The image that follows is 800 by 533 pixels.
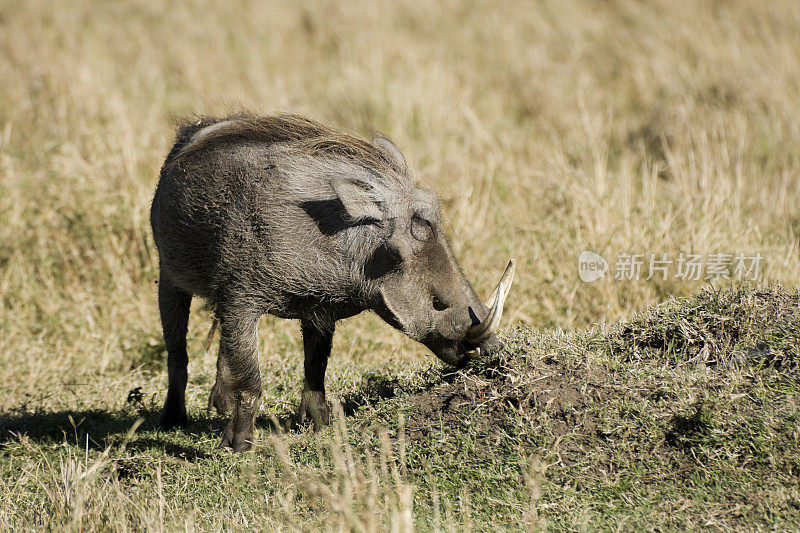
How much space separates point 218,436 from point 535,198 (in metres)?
2.91

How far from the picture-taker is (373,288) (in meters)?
3.59

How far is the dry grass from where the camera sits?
503 centimetres

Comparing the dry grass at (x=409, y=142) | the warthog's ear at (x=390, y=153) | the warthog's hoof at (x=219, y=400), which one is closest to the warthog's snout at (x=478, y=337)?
the warthog's ear at (x=390, y=153)

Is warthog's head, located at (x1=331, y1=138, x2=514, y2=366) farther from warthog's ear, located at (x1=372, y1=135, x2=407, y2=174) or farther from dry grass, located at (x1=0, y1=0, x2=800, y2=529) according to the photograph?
dry grass, located at (x1=0, y1=0, x2=800, y2=529)

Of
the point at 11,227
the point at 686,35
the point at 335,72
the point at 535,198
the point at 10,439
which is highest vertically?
the point at 686,35

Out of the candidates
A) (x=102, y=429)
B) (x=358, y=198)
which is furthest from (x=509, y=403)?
(x=102, y=429)

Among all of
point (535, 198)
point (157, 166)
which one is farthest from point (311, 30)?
point (535, 198)

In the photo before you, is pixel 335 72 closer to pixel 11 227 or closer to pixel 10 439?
pixel 11 227

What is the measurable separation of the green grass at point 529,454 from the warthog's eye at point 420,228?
0.55 metres

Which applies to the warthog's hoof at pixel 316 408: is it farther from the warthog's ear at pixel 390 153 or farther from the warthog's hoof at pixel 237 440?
the warthog's ear at pixel 390 153

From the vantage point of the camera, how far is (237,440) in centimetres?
378

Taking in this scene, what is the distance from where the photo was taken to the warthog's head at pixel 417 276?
3539mm

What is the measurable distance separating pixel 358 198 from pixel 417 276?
1.25ft

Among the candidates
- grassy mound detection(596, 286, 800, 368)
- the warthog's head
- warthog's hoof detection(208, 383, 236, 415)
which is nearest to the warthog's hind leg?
warthog's hoof detection(208, 383, 236, 415)
